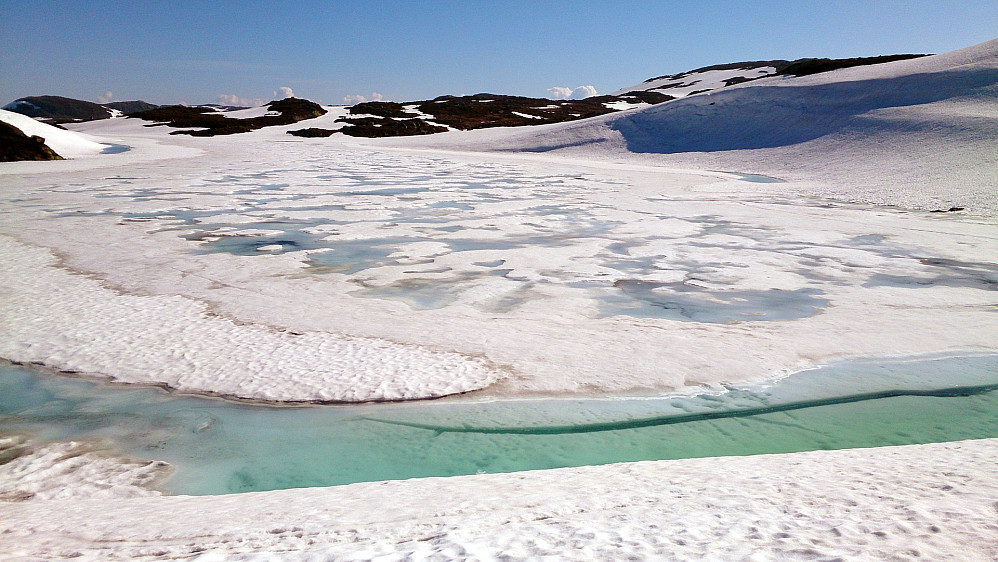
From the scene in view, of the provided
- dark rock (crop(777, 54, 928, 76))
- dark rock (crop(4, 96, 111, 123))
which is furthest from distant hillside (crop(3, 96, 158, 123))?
dark rock (crop(777, 54, 928, 76))

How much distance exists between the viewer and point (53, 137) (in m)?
21.9

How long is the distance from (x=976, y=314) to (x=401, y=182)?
38.1 feet

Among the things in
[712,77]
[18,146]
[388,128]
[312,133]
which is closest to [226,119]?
[312,133]

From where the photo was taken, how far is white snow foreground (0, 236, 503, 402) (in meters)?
3.44

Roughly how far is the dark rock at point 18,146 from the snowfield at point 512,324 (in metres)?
6.60

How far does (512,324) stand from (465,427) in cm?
146

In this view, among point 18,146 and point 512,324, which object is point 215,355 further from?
point 18,146

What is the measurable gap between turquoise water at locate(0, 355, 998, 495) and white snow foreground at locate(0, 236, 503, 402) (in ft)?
0.49

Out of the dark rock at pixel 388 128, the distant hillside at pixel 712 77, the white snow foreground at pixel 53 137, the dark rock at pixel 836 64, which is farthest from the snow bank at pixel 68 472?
the distant hillside at pixel 712 77

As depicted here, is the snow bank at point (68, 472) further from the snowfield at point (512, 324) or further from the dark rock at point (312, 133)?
the dark rock at point (312, 133)

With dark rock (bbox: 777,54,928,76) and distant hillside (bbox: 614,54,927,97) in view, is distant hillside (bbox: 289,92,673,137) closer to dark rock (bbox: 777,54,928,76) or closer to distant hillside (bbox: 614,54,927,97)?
distant hillside (bbox: 614,54,927,97)

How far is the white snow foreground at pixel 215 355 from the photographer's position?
11.3 ft

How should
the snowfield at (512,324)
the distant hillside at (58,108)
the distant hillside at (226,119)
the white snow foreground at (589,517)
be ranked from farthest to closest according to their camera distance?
the distant hillside at (58,108) < the distant hillside at (226,119) < the snowfield at (512,324) < the white snow foreground at (589,517)

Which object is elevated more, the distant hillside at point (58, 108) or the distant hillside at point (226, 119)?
the distant hillside at point (58, 108)
